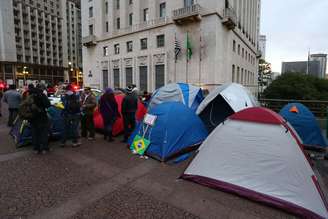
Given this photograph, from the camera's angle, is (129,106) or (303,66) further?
(303,66)

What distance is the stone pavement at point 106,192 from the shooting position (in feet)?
9.63

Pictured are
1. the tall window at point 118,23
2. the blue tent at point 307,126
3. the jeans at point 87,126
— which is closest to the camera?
the blue tent at point 307,126

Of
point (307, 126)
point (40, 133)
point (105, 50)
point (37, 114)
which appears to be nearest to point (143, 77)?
point (105, 50)

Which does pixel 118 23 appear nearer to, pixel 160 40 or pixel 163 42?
pixel 160 40

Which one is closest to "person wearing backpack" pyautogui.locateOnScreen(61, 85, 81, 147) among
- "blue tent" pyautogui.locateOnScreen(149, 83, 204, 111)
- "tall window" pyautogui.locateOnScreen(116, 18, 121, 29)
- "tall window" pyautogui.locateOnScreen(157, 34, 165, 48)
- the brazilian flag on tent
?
the brazilian flag on tent

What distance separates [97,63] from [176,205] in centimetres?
2995

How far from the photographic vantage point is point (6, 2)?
49.2 metres

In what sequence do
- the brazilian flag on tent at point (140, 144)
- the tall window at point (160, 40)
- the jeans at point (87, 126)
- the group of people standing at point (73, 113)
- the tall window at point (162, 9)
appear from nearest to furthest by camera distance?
1. the group of people standing at point (73, 113)
2. the brazilian flag on tent at point (140, 144)
3. the jeans at point (87, 126)
4. the tall window at point (160, 40)
5. the tall window at point (162, 9)

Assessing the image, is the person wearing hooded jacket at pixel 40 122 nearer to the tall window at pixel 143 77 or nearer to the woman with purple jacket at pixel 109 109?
the woman with purple jacket at pixel 109 109

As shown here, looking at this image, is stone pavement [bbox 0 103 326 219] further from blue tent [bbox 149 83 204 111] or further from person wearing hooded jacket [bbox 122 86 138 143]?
blue tent [bbox 149 83 204 111]

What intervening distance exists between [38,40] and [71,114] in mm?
66547

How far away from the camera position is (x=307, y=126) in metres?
5.64

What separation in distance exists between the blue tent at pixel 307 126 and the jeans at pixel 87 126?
21.8 ft

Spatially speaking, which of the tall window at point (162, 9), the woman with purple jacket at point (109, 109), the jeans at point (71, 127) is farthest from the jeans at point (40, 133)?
A: the tall window at point (162, 9)
